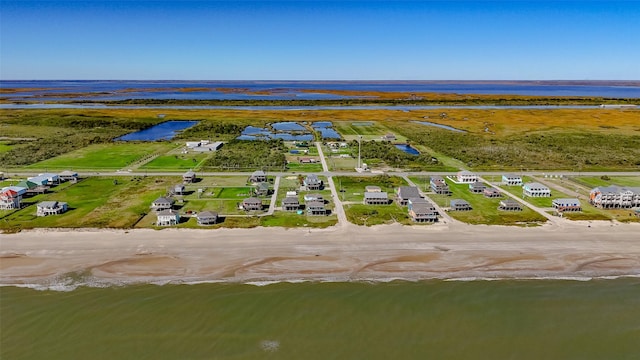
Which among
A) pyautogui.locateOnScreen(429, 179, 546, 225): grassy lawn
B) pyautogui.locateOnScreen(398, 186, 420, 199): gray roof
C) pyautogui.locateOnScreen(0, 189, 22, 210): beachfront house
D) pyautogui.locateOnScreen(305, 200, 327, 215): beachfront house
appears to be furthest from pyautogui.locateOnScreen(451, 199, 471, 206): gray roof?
pyautogui.locateOnScreen(0, 189, 22, 210): beachfront house

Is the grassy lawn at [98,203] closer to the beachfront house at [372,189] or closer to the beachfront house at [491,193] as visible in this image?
the beachfront house at [372,189]

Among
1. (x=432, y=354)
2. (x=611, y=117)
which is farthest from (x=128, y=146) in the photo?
(x=611, y=117)

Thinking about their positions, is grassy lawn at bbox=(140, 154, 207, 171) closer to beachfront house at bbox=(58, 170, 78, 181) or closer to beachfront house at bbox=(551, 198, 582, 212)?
beachfront house at bbox=(58, 170, 78, 181)

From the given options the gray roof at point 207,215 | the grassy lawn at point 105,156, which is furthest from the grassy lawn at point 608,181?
the grassy lawn at point 105,156

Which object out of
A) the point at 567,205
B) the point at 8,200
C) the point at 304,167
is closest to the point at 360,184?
the point at 304,167

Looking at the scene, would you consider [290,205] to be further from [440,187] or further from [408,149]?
[408,149]

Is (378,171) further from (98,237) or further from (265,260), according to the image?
(98,237)
